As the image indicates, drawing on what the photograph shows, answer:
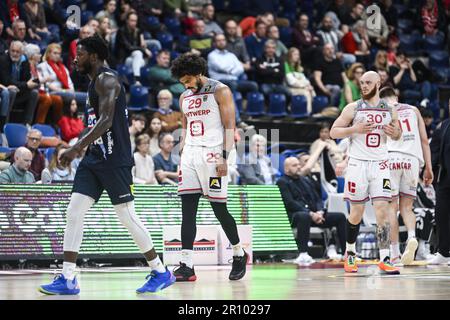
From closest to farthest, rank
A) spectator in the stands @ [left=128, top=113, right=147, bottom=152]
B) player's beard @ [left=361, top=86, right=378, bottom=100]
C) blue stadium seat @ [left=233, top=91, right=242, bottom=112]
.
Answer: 1. player's beard @ [left=361, top=86, right=378, bottom=100]
2. spectator in the stands @ [left=128, top=113, right=147, bottom=152]
3. blue stadium seat @ [left=233, top=91, right=242, bottom=112]

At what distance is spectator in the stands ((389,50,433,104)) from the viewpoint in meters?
20.9

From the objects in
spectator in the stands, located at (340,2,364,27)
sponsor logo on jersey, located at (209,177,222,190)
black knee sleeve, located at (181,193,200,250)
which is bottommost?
black knee sleeve, located at (181,193,200,250)

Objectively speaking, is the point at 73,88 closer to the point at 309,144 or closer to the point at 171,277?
the point at 309,144

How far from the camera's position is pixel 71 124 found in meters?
15.1

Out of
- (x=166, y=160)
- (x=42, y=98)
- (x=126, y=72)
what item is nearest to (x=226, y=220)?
(x=166, y=160)

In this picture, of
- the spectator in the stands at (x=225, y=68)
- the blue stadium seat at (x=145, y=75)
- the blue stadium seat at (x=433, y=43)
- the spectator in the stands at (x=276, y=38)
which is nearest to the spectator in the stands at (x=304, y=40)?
the spectator in the stands at (x=276, y=38)

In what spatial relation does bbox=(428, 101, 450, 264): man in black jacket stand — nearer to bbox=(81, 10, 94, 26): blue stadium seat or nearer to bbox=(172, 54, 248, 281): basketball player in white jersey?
bbox=(172, 54, 248, 281): basketball player in white jersey

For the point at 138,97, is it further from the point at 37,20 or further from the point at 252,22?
the point at 252,22

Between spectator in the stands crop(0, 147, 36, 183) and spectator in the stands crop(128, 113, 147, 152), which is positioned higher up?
spectator in the stands crop(128, 113, 147, 152)

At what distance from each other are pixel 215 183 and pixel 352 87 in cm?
1046

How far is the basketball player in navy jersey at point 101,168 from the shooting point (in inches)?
291

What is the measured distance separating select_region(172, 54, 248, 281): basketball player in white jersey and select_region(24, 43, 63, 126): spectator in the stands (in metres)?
6.01

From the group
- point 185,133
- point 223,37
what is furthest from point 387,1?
point 185,133

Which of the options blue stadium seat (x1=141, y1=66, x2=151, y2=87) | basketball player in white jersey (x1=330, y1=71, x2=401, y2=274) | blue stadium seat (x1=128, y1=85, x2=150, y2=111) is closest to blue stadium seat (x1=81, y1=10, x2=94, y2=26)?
blue stadium seat (x1=141, y1=66, x2=151, y2=87)
